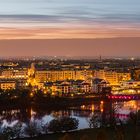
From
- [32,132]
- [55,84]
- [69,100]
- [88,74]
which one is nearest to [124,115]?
[32,132]

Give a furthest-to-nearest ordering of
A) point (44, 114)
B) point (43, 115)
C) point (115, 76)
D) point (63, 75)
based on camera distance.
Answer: point (63, 75) < point (115, 76) < point (44, 114) < point (43, 115)

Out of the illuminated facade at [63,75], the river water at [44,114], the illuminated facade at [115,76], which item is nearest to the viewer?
the river water at [44,114]

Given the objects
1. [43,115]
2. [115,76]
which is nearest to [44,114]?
[43,115]

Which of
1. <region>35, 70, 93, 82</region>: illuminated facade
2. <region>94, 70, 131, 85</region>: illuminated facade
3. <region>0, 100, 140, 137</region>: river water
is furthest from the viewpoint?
<region>35, 70, 93, 82</region>: illuminated facade

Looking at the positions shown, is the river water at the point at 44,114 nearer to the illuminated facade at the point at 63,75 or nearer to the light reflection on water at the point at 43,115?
the light reflection on water at the point at 43,115

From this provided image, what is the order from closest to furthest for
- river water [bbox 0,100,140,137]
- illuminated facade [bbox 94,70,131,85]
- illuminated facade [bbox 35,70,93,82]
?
river water [bbox 0,100,140,137]
illuminated facade [bbox 94,70,131,85]
illuminated facade [bbox 35,70,93,82]

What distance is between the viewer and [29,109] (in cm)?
1379

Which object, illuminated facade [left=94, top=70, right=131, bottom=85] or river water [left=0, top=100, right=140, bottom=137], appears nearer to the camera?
river water [left=0, top=100, right=140, bottom=137]

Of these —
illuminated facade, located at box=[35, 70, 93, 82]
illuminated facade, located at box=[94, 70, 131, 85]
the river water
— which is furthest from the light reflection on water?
illuminated facade, located at box=[35, 70, 93, 82]

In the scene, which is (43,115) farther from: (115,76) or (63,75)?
(63,75)

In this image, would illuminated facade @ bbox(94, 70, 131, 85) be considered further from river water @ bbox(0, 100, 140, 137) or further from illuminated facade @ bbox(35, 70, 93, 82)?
river water @ bbox(0, 100, 140, 137)

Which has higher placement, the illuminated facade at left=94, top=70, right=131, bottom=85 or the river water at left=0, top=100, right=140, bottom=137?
the illuminated facade at left=94, top=70, right=131, bottom=85

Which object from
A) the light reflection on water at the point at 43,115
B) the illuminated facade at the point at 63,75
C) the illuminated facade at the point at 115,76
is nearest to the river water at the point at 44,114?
the light reflection on water at the point at 43,115

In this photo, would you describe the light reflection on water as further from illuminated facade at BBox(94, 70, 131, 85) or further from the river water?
illuminated facade at BBox(94, 70, 131, 85)
